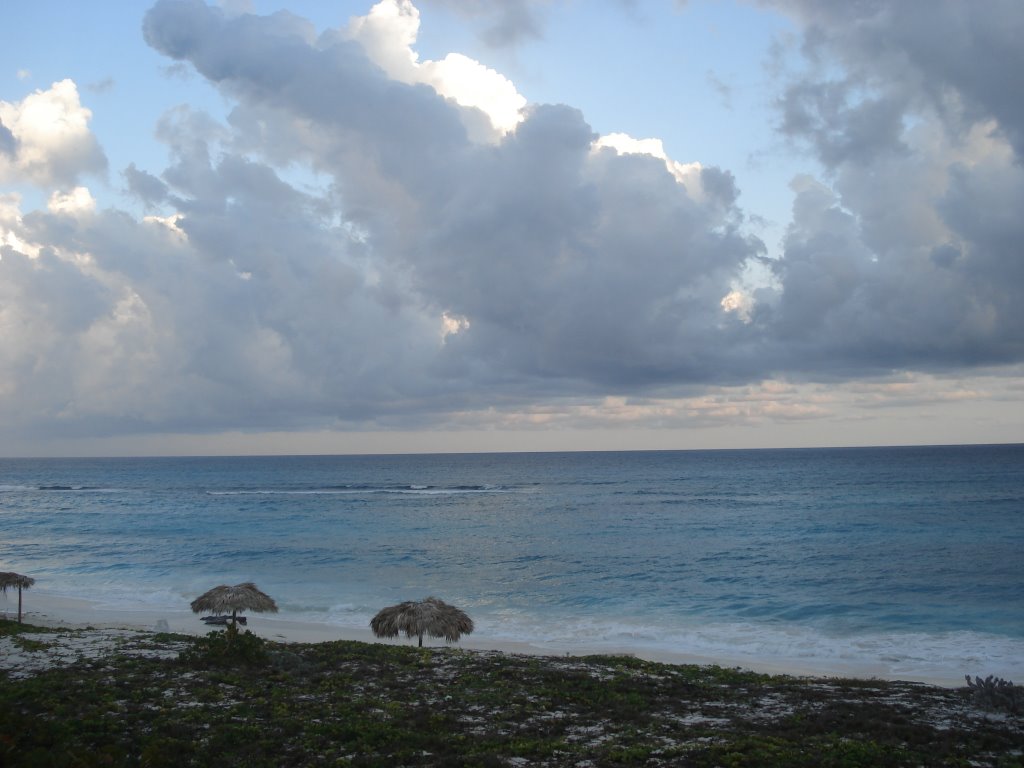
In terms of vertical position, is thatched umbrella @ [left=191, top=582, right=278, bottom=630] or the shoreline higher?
thatched umbrella @ [left=191, top=582, right=278, bottom=630]

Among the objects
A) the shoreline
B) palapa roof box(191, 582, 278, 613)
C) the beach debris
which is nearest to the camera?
the beach debris

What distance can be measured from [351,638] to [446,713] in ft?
46.0

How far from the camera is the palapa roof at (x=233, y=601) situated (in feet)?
72.9

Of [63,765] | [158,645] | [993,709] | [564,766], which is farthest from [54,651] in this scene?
[993,709]

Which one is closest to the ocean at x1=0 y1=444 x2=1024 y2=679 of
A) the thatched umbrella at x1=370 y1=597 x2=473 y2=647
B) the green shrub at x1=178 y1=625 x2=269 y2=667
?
the thatched umbrella at x1=370 y1=597 x2=473 y2=647

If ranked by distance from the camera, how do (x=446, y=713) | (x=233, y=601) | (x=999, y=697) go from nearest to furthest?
(x=446, y=713) → (x=999, y=697) → (x=233, y=601)

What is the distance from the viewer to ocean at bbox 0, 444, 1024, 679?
27.1 metres

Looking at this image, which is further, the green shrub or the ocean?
the ocean

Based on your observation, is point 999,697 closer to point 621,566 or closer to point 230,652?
point 230,652

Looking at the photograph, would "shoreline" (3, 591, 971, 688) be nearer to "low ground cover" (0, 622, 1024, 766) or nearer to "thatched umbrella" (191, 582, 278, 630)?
"thatched umbrella" (191, 582, 278, 630)

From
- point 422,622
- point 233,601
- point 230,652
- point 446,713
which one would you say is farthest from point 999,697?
point 233,601

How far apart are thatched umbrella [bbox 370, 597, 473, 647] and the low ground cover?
3.32 metres

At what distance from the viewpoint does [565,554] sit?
46.1 m

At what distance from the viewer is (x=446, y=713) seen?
13.0m
